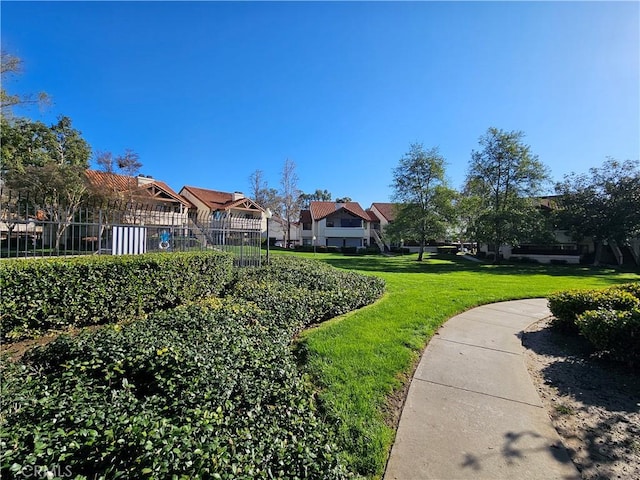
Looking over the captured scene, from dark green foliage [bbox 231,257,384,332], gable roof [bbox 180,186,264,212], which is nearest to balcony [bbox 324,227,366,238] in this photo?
gable roof [bbox 180,186,264,212]

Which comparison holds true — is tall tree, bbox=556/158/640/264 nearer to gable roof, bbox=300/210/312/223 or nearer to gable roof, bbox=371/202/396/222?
gable roof, bbox=371/202/396/222

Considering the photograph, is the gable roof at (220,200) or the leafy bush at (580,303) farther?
the gable roof at (220,200)

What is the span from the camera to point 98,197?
21656 mm

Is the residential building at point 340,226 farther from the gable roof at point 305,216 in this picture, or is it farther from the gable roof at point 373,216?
the gable roof at point 373,216

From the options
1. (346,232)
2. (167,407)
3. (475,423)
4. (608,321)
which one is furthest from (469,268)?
(346,232)

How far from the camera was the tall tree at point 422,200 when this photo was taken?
87.9 ft

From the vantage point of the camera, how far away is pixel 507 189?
25.8 meters

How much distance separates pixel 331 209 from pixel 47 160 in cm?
3215

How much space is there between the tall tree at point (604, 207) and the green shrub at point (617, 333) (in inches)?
1022

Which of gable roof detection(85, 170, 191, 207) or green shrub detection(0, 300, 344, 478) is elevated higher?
gable roof detection(85, 170, 191, 207)

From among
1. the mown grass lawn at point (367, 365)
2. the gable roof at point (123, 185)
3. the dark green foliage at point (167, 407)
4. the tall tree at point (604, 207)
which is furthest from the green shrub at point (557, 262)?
the gable roof at point (123, 185)

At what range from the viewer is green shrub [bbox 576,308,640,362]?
13.1 feet

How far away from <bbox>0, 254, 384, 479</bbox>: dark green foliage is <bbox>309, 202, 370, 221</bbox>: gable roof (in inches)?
1548

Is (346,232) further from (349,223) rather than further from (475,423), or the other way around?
(475,423)
